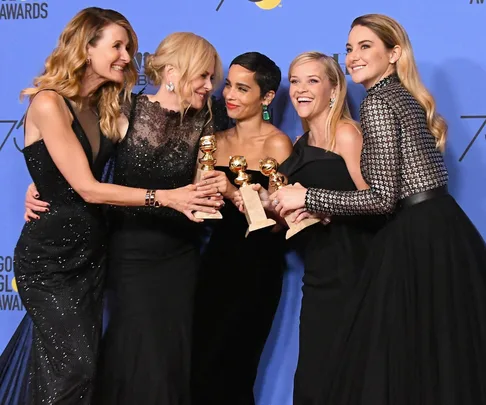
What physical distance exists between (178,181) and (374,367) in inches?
41.1

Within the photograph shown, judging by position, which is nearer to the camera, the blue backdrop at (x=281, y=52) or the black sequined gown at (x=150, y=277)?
the black sequined gown at (x=150, y=277)

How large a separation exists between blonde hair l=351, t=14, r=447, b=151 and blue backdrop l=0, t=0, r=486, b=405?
0.48 meters

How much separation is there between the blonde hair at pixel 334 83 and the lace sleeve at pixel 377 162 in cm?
32

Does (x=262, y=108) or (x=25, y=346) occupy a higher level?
(x=262, y=108)

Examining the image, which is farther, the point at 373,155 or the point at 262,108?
the point at 262,108

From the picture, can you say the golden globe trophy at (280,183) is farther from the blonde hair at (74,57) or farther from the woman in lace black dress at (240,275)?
the blonde hair at (74,57)

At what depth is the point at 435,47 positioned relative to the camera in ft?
10.1

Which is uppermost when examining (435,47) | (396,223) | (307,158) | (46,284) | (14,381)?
(435,47)

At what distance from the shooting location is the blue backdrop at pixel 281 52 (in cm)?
307

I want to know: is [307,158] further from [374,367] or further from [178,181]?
[374,367]

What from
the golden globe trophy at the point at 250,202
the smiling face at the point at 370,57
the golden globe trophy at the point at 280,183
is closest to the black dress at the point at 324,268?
the golden globe trophy at the point at 280,183

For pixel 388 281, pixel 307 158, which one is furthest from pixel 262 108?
pixel 388 281

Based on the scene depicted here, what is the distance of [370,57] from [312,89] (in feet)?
1.01

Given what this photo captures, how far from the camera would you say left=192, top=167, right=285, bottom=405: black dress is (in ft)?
9.67
